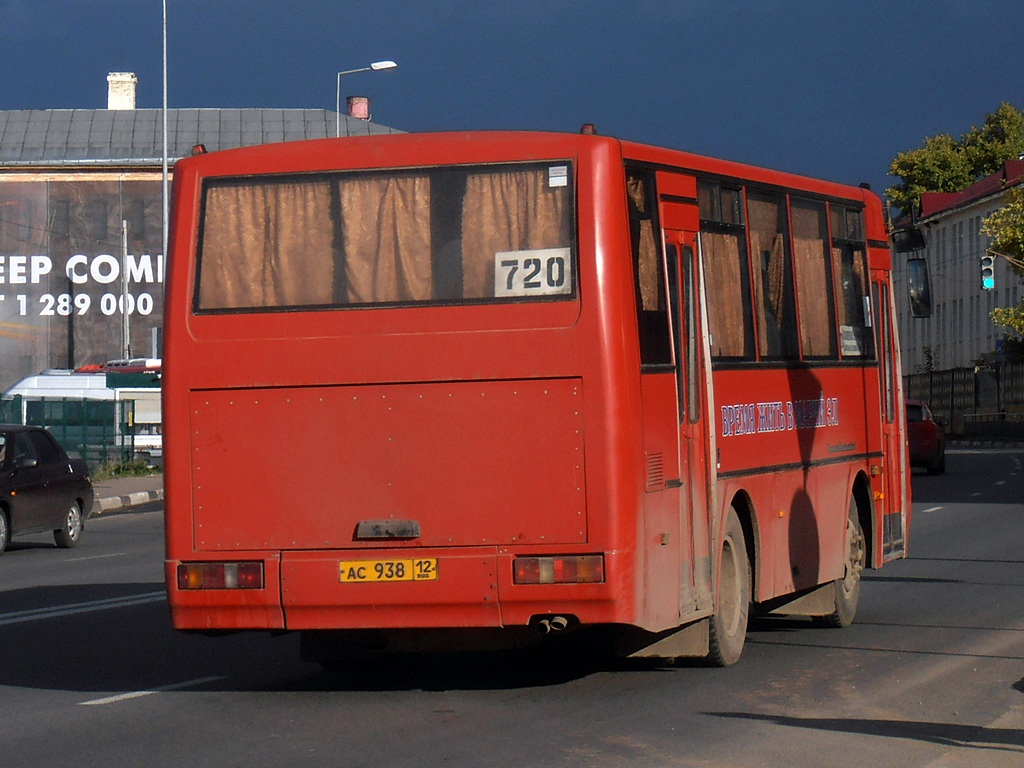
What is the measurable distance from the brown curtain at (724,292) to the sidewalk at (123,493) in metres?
21.3

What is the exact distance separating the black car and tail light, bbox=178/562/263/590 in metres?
14.2

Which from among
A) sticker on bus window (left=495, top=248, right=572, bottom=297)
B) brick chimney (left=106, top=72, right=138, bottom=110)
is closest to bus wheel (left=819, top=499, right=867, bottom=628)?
sticker on bus window (left=495, top=248, right=572, bottom=297)

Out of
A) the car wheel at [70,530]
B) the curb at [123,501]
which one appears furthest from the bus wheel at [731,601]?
the curb at [123,501]

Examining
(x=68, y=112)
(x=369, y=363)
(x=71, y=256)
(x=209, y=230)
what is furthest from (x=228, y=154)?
(x=68, y=112)

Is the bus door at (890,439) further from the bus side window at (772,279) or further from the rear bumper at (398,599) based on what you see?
the rear bumper at (398,599)

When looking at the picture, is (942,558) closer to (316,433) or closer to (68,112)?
(316,433)

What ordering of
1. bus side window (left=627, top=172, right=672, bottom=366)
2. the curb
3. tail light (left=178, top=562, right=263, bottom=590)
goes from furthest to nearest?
the curb, bus side window (left=627, top=172, right=672, bottom=366), tail light (left=178, top=562, right=263, bottom=590)

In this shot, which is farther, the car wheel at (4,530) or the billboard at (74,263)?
the billboard at (74,263)

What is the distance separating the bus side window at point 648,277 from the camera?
9750 millimetres

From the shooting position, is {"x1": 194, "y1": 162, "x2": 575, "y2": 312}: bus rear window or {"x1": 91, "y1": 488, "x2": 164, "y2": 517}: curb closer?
{"x1": 194, "y1": 162, "x2": 575, "y2": 312}: bus rear window

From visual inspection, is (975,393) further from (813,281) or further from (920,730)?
(920,730)

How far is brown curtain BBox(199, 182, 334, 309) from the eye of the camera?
32.2 ft

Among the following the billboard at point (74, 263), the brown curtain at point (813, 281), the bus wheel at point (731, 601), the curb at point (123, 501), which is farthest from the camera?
the billboard at point (74, 263)

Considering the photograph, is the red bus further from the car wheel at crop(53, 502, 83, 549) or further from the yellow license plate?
the car wheel at crop(53, 502, 83, 549)
